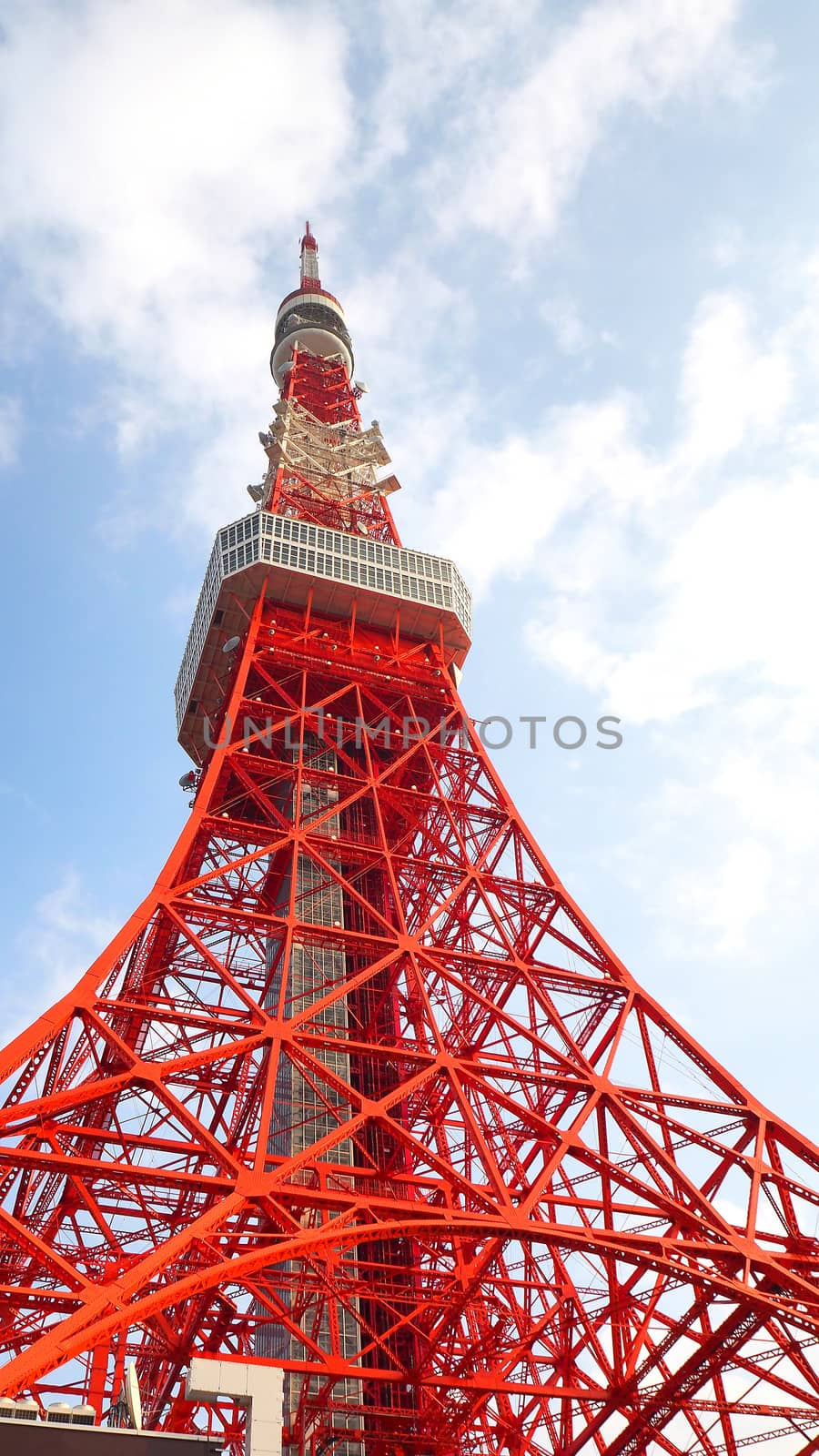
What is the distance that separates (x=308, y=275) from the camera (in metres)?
52.2

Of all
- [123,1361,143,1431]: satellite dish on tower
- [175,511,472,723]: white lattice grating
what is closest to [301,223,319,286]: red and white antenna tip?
[175,511,472,723]: white lattice grating

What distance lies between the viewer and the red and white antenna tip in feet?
171

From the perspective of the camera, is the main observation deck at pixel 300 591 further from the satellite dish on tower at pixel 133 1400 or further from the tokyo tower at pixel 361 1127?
the satellite dish on tower at pixel 133 1400

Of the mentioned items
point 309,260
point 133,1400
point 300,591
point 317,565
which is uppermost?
point 309,260

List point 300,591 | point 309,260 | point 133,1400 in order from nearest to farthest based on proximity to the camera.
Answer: point 133,1400 < point 300,591 < point 309,260

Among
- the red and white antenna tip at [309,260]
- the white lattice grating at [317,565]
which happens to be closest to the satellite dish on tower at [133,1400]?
the white lattice grating at [317,565]

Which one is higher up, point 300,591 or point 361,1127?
point 300,591

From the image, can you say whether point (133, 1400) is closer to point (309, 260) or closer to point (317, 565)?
point (317, 565)

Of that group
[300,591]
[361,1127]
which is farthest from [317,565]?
[361,1127]

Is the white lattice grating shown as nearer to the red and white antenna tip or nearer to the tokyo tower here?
the tokyo tower

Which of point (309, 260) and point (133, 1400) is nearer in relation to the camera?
point (133, 1400)

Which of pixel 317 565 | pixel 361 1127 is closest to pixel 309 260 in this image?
pixel 317 565

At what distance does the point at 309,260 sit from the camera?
2104 inches

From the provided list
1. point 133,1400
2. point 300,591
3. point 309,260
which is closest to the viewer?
point 133,1400
